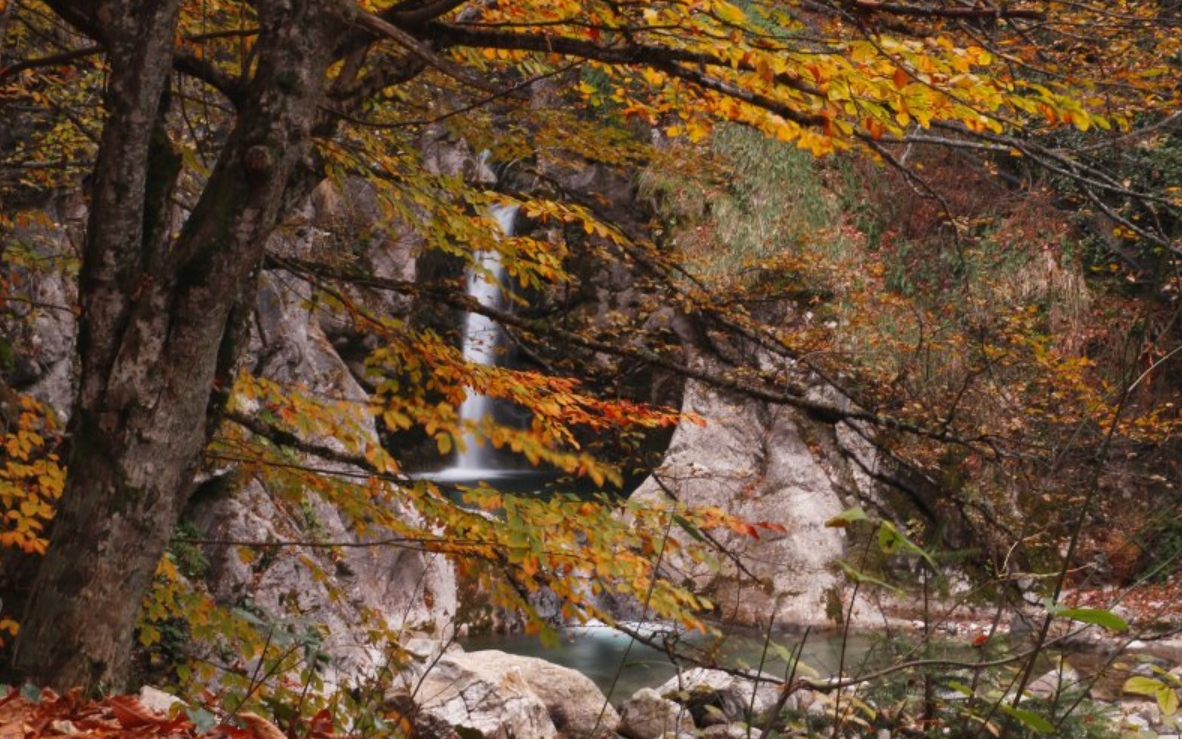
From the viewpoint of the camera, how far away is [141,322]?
2678 mm

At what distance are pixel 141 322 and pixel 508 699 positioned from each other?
17.0 feet

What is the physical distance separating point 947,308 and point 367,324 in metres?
9.56

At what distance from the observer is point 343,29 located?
2.87 meters

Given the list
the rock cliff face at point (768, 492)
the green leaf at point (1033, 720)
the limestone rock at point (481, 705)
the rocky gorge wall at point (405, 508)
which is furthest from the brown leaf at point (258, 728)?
the rock cliff face at point (768, 492)

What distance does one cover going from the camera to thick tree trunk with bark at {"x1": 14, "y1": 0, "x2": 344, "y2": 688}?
2.61 m

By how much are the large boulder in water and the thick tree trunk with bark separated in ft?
12.5

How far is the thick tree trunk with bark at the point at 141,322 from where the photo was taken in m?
2.61

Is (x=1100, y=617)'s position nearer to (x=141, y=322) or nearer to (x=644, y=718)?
(x=141, y=322)

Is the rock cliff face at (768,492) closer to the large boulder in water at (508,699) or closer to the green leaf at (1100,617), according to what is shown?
the large boulder in water at (508,699)

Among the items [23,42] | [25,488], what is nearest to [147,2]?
[25,488]

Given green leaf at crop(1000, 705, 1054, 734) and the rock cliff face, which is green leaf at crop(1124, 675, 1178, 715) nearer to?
green leaf at crop(1000, 705, 1054, 734)

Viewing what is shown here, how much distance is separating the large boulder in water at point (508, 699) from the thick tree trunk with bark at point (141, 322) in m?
3.80

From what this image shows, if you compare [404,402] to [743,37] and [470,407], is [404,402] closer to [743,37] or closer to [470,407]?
[743,37]

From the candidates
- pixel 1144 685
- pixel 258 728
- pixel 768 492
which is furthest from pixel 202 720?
pixel 768 492
